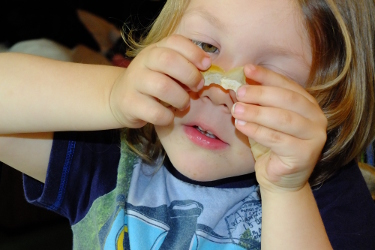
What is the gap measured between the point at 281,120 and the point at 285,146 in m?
0.04

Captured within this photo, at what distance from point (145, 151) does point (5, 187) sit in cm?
68

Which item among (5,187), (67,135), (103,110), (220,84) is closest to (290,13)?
(220,84)

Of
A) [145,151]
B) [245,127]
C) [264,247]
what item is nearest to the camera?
[245,127]

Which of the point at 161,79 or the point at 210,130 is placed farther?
the point at 210,130

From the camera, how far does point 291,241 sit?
742 millimetres

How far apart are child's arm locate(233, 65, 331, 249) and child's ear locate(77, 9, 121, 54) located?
66.5 inches

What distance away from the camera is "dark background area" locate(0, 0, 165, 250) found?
154 cm

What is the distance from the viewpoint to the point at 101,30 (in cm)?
236

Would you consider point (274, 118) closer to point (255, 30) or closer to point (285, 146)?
point (285, 146)

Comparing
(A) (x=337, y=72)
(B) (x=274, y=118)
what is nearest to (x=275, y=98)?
(B) (x=274, y=118)

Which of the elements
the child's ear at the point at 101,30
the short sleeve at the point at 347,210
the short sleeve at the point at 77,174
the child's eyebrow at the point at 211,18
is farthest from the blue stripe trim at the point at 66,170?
the child's ear at the point at 101,30

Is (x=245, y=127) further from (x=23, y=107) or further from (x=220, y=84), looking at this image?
(x=23, y=107)

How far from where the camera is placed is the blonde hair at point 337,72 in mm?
828

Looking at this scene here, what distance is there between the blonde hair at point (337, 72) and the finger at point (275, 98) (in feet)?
0.63
